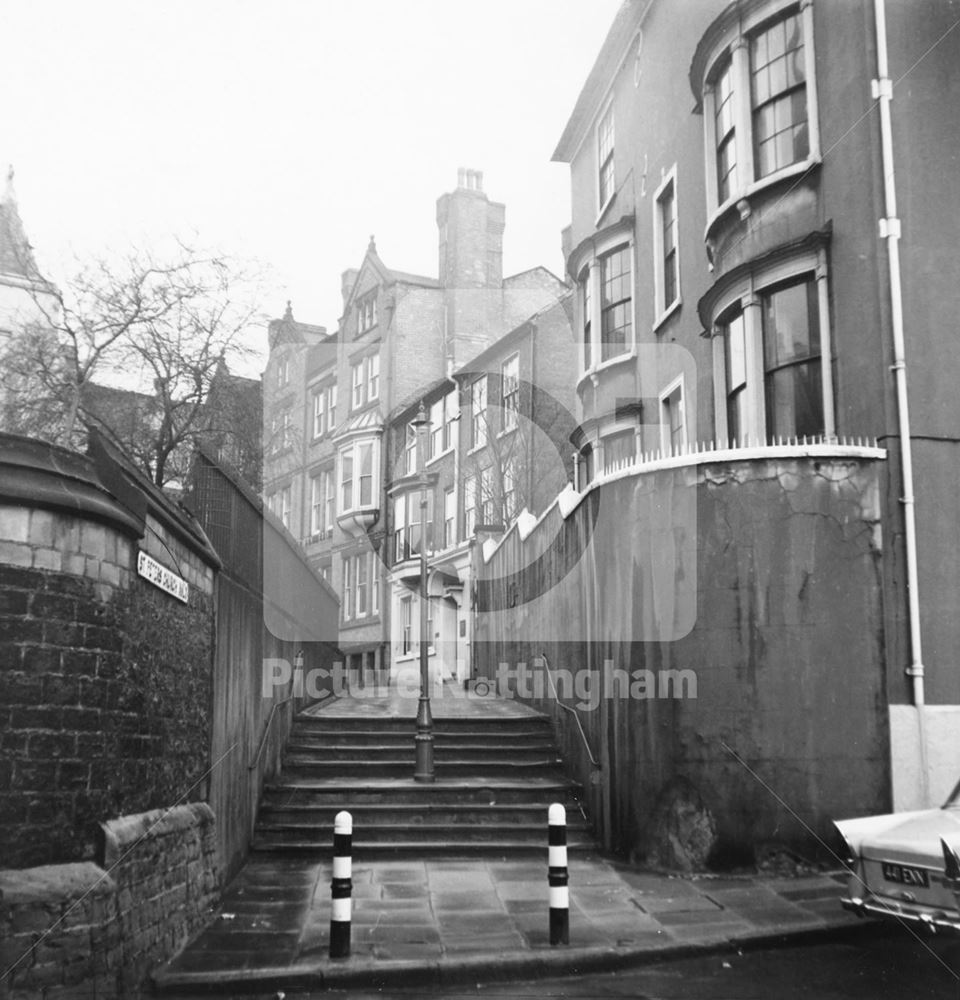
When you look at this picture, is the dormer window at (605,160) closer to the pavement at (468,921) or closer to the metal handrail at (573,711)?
the metal handrail at (573,711)

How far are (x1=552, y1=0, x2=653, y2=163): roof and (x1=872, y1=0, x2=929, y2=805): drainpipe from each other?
691 cm

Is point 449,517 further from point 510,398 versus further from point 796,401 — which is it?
point 796,401

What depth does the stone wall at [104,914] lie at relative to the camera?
588 cm

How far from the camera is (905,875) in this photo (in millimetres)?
7215

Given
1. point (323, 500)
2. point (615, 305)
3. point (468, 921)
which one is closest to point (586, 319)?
point (615, 305)

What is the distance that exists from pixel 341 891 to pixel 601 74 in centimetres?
1684

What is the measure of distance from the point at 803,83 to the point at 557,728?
28.3 ft

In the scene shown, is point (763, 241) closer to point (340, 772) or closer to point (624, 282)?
point (624, 282)

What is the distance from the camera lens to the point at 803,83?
13016 mm

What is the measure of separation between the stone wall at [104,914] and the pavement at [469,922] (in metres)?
0.35

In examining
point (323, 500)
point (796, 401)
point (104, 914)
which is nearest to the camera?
point (104, 914)

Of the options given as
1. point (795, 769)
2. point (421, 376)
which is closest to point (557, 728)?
point (795, 769)

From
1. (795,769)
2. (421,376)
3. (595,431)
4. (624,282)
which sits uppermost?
(421,376)

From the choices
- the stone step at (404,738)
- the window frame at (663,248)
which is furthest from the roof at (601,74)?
the stone step at (404,738)
